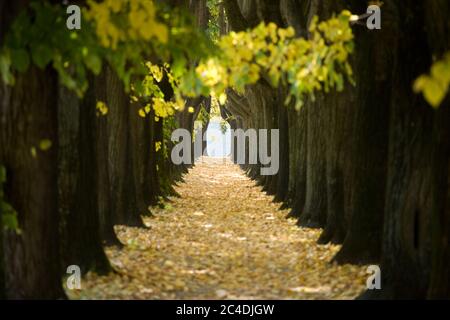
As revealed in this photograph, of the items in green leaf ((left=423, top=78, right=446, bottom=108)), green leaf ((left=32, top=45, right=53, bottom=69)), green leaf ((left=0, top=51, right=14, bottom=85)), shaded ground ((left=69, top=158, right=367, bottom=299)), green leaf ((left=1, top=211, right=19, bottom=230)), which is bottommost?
shaded ground ((left=69, top=158, right=367, bottom=299))

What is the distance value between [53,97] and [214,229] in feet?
30.5

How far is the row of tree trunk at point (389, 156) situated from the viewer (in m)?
6.57

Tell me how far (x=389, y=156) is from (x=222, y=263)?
12.6 ft

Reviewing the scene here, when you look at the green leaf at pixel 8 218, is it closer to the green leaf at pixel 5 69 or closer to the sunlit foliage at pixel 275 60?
the green leaf at pixel 5 69

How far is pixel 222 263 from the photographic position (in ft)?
36.6

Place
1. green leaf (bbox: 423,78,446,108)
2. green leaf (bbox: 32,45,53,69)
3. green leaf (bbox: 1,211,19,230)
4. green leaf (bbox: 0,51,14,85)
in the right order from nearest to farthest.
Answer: green leaf (bbox: 423,78,446,108) → green leaf (bbox: 0,51,14,85) → green leaf (bbox: 32,45,53,69) → green leaf (bbox: 1,211,19,230)

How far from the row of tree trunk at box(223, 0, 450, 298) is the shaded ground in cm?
74

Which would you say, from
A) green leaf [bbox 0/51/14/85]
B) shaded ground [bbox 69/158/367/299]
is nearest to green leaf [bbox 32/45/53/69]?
green leaf [bbox 0/51/14/85]

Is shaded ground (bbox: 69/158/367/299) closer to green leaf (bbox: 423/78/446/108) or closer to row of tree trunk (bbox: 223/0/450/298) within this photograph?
row of tree trunk (bbox: 223/0/450/298)

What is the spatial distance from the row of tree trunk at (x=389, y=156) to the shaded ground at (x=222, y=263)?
29.1 inches

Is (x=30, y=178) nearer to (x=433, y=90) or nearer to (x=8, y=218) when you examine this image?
(x=8, y=218)

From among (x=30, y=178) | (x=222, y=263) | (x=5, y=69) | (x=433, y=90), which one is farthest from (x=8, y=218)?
(x=222, y=263)

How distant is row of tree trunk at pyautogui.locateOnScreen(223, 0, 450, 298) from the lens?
657 cm

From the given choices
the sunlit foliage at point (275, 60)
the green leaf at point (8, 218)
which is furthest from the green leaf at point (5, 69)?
the sunlit foliage at point (275, 60)
